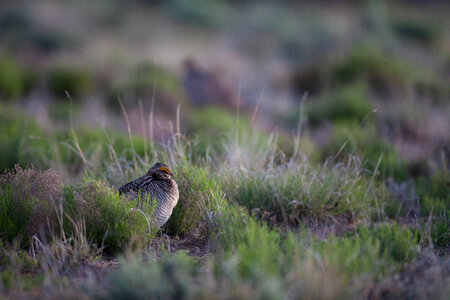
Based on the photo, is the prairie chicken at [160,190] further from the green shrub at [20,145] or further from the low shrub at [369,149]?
the low shrub at [369,149]

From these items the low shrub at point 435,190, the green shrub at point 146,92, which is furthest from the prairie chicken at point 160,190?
the green shrub at point 146,92

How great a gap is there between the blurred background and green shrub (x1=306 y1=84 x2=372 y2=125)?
28mm

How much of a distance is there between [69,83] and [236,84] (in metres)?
4.19

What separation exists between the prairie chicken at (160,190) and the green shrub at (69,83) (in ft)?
27.3

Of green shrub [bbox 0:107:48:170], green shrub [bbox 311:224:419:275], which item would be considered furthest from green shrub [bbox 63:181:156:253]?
green shrub [bbox 0:107:48:170]

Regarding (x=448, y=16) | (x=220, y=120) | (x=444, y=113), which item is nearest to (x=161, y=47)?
(x=220, y=120)

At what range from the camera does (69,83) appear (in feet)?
39.9

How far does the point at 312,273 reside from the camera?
9.80ft

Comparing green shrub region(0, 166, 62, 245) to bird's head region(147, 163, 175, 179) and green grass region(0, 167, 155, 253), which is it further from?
bird's head region(147, 163, 175, 179)

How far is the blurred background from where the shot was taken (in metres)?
7.34

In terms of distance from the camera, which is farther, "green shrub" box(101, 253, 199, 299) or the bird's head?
the bird's head

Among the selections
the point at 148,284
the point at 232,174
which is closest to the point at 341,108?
the point at 232,174

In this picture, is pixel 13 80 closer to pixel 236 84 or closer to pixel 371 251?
pixel 236 84

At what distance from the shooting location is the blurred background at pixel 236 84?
7.34 m
